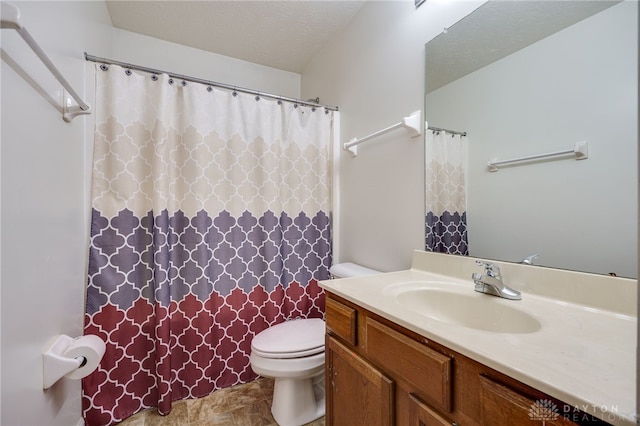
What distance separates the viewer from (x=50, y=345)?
97cm

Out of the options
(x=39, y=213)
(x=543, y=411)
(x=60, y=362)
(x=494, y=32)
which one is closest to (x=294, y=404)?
(x=60, y=362)

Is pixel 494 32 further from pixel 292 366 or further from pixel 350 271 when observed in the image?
pixel 292 366

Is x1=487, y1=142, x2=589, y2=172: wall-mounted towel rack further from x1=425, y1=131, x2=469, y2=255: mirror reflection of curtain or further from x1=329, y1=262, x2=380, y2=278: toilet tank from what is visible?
x1=329, y1=262, x2=380, y2=278: toilet tank

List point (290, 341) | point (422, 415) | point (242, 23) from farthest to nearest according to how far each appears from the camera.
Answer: point (242, 23), point (290, 341), point (422, 415)

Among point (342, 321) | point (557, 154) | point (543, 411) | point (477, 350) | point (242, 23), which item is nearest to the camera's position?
Answer: point (543, 411)

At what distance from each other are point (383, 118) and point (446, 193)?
1.94 ft

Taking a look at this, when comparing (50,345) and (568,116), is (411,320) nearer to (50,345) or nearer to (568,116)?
(568,116)

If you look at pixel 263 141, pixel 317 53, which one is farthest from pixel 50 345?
pixel 317 53

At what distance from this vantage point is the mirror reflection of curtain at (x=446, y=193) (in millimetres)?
1170

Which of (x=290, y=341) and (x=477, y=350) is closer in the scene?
(x=477, y=350)

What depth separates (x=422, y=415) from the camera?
679mm

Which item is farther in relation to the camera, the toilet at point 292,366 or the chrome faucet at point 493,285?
the toilet at point 292,366

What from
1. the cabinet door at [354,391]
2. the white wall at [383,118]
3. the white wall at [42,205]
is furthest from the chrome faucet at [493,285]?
the white wall at [42,205]

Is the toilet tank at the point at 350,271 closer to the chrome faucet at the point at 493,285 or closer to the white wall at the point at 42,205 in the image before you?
the chrome faucet at the point at 493,285
